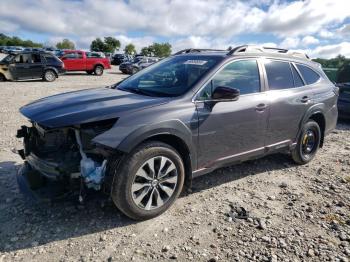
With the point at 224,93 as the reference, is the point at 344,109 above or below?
below

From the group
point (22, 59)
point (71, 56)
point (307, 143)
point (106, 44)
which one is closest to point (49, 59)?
point (22, 59)

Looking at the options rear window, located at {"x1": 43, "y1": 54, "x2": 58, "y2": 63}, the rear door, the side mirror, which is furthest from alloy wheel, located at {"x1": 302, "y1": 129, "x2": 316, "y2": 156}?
the rear door

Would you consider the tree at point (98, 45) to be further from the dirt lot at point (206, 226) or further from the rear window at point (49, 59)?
the dirt lot at point (206, 226)

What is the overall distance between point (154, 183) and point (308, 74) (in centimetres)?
340

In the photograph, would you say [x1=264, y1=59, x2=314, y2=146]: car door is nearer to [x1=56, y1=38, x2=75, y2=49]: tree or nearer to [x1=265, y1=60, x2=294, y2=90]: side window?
[x1=265, y1=60, x2=294, y2=90]: side window

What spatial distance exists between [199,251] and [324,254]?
46.7 inches

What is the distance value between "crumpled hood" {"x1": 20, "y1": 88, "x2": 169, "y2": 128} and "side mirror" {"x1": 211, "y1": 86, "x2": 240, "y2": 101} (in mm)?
574

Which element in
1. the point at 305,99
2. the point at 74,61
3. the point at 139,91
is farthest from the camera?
the point at 74,61

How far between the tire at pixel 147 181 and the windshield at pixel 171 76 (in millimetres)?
788

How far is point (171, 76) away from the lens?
4.17 meters

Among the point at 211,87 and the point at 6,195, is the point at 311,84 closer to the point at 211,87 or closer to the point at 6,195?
the point at 211,87

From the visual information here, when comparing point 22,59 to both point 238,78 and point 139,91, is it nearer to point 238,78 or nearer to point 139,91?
point 139,91

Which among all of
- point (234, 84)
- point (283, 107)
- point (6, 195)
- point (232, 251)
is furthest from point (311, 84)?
point (6, 195)

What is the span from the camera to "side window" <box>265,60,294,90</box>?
15.0ft
